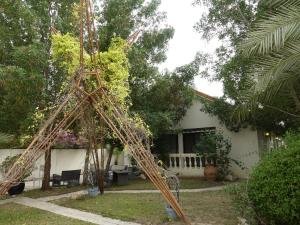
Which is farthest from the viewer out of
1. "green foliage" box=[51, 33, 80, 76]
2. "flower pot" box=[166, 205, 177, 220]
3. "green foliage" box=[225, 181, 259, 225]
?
"green foliage" box=[51, 33, 80, 76]

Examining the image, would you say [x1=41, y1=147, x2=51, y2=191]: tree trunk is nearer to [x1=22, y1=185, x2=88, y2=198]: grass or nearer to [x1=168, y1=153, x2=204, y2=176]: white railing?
[x1=22, y1=185, x2=88, y2=198]: grass

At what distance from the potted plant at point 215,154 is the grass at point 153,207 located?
388 centimetres

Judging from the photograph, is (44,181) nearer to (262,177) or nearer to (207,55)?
(207,55)

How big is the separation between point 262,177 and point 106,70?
6499mm

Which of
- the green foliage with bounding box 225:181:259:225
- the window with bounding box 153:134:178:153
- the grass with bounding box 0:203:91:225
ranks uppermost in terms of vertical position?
the window with bounding box 153:134:178:153

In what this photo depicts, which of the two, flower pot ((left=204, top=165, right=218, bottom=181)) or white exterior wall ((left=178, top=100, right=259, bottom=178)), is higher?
white exterior wall ((left=178, top=100, right=259, bottom=178))

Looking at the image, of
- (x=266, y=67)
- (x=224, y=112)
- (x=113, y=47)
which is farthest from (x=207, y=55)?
(x=266, y=67)

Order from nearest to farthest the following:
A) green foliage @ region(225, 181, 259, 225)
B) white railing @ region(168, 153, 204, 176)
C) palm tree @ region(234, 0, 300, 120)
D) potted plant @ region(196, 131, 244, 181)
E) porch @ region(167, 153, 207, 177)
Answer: green foliage @ region(225, 181, 259, 225) < palm tree @ region(234, 0, 300, 120) < potted plant @ region(196, 131, 244, 181) < porch @ region(167, 153, 207, 177) < white railing @ region(168, 153, 204, 176)

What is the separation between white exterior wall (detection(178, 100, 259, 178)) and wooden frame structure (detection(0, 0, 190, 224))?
29.9 feet

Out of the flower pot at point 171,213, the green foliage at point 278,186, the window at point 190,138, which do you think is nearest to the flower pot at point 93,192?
the flower pot at point 171,213

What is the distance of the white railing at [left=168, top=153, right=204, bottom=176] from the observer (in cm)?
1927

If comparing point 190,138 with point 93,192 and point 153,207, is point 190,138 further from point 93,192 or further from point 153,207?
point 153,207

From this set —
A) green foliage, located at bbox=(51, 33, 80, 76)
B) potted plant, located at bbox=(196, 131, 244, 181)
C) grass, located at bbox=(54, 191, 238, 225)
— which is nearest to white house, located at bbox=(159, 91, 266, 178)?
potted plant, located at bbox=(196, 131, 244, 181)

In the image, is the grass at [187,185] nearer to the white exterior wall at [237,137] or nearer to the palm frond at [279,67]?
the white exterior wall at [237,137]
